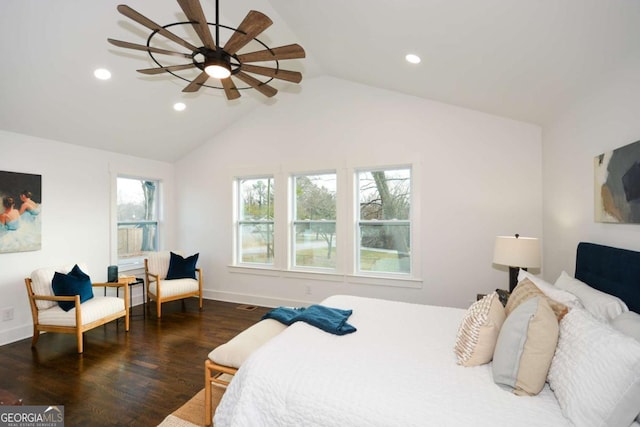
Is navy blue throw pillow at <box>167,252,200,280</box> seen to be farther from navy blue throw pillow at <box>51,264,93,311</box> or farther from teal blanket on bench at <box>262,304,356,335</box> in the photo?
teal blanket on bench at <box>262,304,356,335</box>

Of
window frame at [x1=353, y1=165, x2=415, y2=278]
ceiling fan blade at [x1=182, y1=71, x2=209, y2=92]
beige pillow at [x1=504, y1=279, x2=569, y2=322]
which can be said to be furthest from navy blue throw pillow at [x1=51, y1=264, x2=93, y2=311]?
beige pillow at [x1=504, y1=279, x2=569, y2=322]

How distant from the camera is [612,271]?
1.88 meters

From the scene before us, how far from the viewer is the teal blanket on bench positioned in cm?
217

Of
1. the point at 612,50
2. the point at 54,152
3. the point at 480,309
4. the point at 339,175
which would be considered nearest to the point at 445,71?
the point at 612,50

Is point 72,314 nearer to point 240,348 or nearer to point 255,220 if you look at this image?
point 240,348

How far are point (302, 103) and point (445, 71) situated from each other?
90.8 inches

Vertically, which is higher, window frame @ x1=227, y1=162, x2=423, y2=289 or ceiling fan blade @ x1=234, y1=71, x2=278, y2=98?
ceiling fan blade @ x1=234, y1=71, x2=278, y2=98

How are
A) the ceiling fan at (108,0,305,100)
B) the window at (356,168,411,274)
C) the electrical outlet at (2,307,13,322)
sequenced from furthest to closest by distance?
the window at (356,168,411,274)
the electrical outlet at (2,307,13,322)
the ceiling fan at (108,0,305,100)

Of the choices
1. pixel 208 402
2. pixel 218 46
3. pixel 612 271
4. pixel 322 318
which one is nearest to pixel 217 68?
pixel 218 46

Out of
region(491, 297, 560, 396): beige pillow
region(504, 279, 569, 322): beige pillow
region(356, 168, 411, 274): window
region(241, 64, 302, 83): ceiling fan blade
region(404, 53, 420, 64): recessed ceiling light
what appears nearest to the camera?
region(491, 297, 560, 396): beige pillow

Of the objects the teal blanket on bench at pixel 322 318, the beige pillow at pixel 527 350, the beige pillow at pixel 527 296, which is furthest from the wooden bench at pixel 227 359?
the beige pillow at pixel 527 296

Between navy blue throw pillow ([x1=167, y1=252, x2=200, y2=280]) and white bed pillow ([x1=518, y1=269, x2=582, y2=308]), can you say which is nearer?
white bed pillow ([x1=518, y1=269, x2=582, y2=308])

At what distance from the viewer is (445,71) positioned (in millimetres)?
2982

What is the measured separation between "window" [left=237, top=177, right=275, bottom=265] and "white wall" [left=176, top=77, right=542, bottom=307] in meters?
A: 0.22
